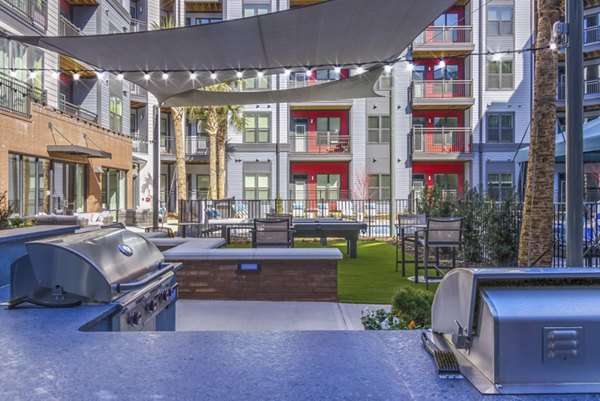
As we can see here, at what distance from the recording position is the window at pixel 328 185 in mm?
26422

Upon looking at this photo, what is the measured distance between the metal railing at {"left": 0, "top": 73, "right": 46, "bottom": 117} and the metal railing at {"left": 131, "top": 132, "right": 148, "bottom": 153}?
10.9 m

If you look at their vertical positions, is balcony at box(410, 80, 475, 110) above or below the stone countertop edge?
above

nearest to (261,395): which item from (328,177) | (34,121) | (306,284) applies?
(306,284)

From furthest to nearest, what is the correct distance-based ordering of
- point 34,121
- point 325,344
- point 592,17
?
point 592,17 < point 34,121 < point 325,344

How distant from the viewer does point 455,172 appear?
85.9ft

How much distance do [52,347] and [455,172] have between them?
26.4 metres

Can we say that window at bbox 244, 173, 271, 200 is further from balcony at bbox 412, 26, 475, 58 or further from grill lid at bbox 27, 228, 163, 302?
grill lid at bbox 27, 228, 163, 302

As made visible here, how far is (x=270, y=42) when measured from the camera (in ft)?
23.1

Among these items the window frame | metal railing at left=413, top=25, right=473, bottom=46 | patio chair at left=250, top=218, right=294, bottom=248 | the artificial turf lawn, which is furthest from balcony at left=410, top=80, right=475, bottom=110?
patio chair at left=250, top=218, right=294, bottom=248

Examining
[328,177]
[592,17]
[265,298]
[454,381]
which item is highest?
[592,17]

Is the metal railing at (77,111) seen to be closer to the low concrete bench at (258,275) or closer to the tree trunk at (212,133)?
the tree trunk at (212,133)

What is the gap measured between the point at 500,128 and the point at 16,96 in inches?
872

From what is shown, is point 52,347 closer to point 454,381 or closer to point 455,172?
point 454,381

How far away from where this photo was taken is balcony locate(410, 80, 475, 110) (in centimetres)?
2458
